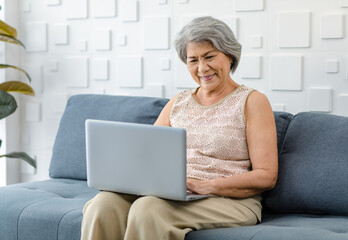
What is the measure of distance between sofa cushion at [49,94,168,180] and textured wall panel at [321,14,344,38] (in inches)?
35.1

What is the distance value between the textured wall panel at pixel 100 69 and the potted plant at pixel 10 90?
0.43 metres

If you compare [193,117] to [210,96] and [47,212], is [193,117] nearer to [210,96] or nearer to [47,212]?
[210,96]

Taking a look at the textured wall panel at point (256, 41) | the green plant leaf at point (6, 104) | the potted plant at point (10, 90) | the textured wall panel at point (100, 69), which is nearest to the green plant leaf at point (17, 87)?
the potted plant at point (10, 90)

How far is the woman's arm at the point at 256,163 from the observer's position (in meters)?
2.21

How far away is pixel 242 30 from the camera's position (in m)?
3.12

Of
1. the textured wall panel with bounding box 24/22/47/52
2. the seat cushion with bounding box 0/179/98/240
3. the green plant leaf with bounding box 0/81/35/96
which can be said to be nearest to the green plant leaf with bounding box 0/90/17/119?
the green plant leaf with bounding box 0/81/35/96

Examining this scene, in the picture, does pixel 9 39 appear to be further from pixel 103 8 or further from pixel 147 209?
pixel 147 209

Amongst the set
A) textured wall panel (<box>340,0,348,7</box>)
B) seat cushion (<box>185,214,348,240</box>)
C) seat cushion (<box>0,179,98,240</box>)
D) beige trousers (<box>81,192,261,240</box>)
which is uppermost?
textured wall panel (<box>340,0,348,7</box>)

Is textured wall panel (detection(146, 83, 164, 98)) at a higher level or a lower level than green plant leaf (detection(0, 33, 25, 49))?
lower

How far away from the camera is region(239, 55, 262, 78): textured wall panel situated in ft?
10.1

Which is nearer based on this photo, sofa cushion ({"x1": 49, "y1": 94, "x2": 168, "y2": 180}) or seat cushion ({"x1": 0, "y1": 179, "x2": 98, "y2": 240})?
seat cushion ({"x1": 0, "y1": 179, "x2": 98, "y2": 240})

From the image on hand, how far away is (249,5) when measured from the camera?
10.1 feet

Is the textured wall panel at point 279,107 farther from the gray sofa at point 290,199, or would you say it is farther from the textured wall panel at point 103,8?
the textured wall panel at point 103,8

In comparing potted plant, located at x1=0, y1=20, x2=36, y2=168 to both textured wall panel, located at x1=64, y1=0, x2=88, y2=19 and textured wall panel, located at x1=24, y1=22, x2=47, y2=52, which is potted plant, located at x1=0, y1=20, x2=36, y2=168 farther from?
textured wall panel, located at x1=64, y1=0, x2=88, y2=19
